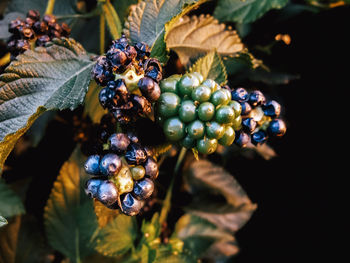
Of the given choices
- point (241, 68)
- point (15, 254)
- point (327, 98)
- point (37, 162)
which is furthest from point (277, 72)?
point (15, 254)

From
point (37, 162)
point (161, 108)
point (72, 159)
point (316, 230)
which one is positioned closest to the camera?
point (161, 108)

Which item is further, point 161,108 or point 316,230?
point 316,230

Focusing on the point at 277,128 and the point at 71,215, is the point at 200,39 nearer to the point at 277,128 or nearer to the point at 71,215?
the point at 277,128

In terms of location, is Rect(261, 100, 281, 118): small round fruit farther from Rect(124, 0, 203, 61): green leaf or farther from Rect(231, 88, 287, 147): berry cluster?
Rect(124, 0, 203, 61): green leaf

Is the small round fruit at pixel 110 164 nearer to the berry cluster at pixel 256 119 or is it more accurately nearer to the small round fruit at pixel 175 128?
the small round fruit at pixel 175 128

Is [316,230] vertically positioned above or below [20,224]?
below

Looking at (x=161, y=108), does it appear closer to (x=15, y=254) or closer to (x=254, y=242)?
(x=15, y=254)

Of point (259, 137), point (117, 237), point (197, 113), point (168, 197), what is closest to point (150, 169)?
point (197, 113)
